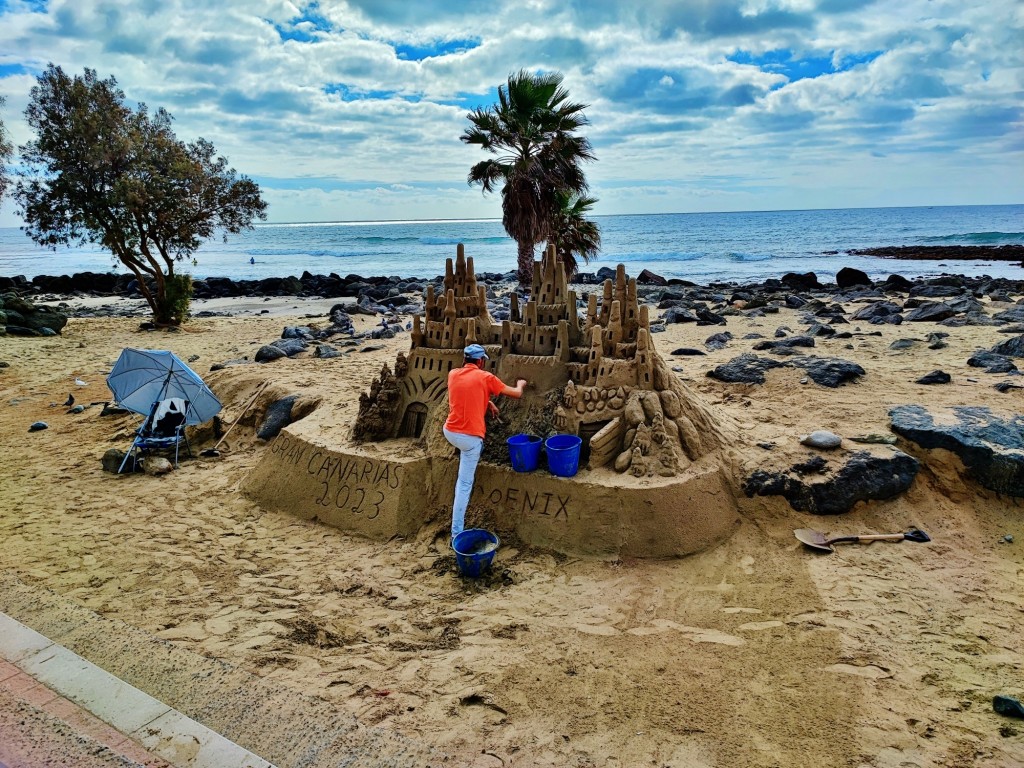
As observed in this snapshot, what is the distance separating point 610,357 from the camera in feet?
24.3

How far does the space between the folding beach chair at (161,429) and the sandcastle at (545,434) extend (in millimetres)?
1939

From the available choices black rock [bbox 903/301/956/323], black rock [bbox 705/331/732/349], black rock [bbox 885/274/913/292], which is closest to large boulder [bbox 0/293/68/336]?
black rock [bbox 705/331/732/349]

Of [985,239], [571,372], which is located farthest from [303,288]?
[985,239]

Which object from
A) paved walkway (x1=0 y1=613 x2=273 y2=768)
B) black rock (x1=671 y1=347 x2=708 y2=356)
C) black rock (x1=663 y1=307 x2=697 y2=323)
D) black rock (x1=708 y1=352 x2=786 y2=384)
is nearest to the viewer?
paved walkway (x1=0 y1=613 x2=273 y2=768)

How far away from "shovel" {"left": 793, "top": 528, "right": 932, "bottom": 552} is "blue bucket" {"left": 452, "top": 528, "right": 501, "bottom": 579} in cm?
301

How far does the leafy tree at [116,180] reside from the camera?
1742 centimetres

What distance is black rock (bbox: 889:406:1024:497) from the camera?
22.7ft

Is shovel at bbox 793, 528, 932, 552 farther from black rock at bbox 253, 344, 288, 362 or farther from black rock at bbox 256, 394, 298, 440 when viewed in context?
black rock at bbox 253, 344, 288, 362

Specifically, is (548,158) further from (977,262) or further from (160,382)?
(977,262)

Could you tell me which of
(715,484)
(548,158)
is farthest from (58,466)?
(548,158)

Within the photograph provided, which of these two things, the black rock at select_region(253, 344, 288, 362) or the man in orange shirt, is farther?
the black rock at select_region(253, 344, 288, 362)

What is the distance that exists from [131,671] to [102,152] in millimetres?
17389

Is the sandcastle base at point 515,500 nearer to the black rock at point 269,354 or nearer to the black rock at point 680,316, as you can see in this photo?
the black rock at point 269,354

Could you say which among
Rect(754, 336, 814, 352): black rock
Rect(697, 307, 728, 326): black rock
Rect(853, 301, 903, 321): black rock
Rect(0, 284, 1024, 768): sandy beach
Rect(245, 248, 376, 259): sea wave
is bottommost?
Rect(0, 284, 1024, 768): sandy beach
